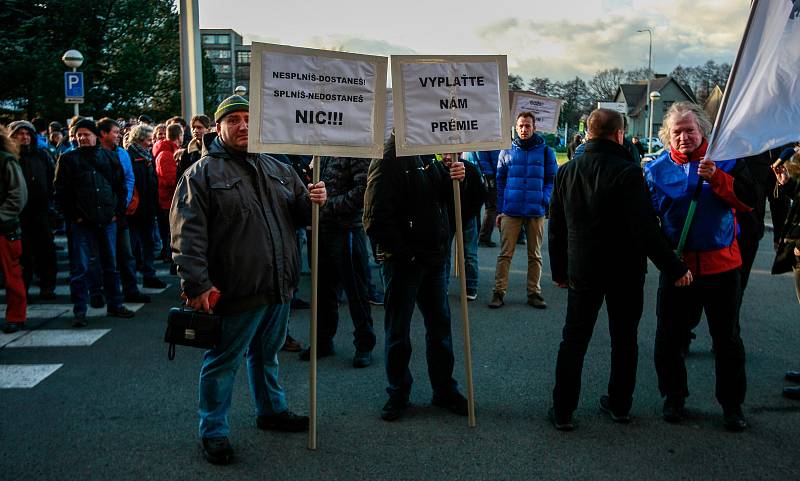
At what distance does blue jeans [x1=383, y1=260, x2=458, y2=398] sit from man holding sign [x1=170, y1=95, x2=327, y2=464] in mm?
738

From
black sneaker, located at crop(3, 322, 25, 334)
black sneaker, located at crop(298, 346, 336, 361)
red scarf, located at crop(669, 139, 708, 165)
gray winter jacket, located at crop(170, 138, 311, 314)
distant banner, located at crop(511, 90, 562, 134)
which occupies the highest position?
distant banner, located at crop(511, 90, 562, 134)

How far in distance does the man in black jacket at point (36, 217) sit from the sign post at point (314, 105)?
5.48 meters

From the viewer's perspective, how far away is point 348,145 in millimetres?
4488

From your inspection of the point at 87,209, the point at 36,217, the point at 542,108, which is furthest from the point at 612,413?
the point at 542,108

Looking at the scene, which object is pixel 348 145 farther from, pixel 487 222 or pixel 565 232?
pixel 487 222

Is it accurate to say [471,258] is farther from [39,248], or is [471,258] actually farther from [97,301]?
[39,248]

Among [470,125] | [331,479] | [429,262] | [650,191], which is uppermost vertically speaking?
[470,125]

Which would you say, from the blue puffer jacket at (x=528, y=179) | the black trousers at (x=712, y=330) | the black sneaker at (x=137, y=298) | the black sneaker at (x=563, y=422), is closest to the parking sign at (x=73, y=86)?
the black sneaker at (x=137, y=298)

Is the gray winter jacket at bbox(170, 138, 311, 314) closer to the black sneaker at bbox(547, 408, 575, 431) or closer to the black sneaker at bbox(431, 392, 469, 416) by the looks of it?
the black sneaker at bbox(431, 392, 469, 416)

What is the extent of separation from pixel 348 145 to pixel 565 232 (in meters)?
1.55

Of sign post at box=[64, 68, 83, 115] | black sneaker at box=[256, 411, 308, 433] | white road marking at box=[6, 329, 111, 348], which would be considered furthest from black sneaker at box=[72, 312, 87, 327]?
sign post at box=[64, 68, 83, 115]

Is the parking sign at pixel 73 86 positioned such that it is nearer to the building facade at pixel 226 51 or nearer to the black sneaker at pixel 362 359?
the black sneaker at pixel 362 359

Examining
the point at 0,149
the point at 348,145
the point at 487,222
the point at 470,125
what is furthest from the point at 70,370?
the point at 487,222

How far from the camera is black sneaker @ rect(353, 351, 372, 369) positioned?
19.8 ft
